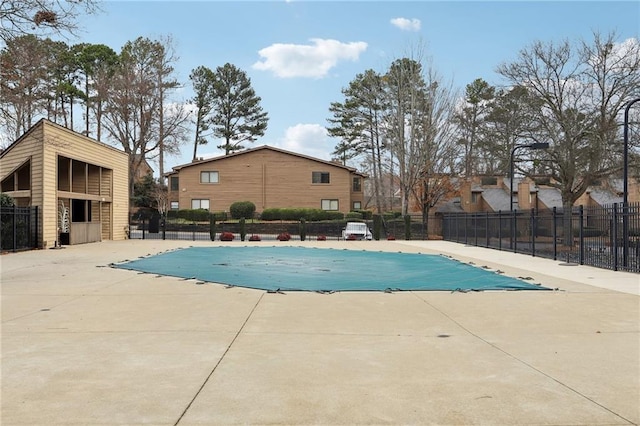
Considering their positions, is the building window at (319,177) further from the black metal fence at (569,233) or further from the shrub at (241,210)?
the black metal fence at (569,233)

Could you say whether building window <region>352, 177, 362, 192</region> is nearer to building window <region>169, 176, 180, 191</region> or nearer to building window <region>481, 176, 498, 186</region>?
building window <region>481, 176, 498, 186</region>

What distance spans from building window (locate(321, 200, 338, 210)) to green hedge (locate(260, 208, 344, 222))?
296cm

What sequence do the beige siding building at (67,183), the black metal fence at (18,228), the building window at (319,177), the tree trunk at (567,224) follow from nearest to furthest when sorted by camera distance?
the tree trunk at (567,224)
the black metal fence at (18,228)
the beige siding building at (67,183)
the building window at (319,177)

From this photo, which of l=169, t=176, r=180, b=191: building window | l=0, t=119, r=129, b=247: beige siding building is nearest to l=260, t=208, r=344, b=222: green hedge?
l=169, t=176, r=180, b=191: building window

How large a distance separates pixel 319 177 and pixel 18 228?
30.0 metres

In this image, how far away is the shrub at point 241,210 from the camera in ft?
148

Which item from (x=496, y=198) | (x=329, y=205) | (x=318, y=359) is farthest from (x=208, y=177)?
(x=318, y=359)

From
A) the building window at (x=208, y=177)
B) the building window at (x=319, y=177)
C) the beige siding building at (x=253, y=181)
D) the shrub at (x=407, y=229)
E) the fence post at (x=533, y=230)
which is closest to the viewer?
the fence post at (x=533, y=230)

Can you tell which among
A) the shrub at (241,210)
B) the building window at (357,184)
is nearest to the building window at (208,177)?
the shrub at (241,210)

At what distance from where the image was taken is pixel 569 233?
18750 millimetres

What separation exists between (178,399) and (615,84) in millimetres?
29712

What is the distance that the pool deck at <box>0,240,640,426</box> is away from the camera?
12.3 ft

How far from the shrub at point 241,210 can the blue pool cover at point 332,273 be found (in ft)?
87.3

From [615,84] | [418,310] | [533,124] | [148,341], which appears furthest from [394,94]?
[148,341]
